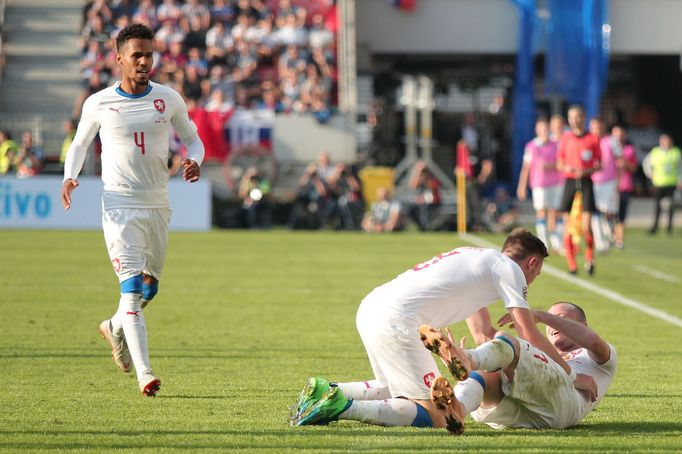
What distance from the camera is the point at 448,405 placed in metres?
6.72

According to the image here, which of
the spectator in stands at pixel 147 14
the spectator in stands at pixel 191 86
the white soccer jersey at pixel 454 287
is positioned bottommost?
the white soccer jersey at pixel 454 287

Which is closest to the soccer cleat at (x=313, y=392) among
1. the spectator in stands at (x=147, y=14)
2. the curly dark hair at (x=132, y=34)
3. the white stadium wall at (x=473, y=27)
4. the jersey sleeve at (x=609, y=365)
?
the jersey sleeve at (x=609, y=365)

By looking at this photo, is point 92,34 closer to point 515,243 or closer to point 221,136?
point 221,136

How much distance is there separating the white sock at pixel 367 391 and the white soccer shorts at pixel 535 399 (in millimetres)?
511

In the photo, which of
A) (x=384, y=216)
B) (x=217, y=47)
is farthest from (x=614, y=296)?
(x=217, y=47)

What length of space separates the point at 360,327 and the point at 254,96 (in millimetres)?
25683

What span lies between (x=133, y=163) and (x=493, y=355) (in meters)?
3.08

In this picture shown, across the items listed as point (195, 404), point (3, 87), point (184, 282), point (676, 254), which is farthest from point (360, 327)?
point (3, 87)

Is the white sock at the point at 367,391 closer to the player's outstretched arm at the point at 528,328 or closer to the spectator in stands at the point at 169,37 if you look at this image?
the player's outstretched arm at the point at 528,328

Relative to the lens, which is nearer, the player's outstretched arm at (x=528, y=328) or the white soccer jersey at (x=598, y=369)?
the player's outstretched arm at (x=528, y=328)

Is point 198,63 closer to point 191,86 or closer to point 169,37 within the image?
point 191,86

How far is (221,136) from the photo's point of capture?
30.5 m

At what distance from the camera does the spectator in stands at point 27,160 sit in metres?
27.0

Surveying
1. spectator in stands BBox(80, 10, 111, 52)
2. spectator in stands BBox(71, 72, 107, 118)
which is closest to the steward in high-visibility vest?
spectator in stands BBox(71, 72, 107, 118)
